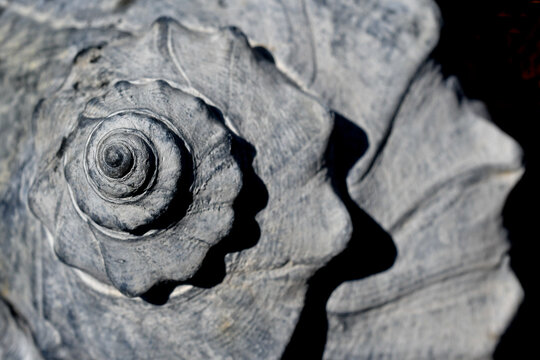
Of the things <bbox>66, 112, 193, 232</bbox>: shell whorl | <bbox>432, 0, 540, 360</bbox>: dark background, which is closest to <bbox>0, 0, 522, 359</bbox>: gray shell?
<bbox>66, 112, 193, 232</bbox>: shell whorl

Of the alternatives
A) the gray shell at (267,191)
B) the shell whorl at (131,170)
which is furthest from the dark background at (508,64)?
the shell whorl at (131,170)

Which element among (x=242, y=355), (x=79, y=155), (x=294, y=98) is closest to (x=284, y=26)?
(x=294, y=98)

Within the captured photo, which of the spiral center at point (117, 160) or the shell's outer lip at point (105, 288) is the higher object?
the spiral center at point (117, 160)

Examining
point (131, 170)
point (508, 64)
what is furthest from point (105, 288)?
point (508, 64)

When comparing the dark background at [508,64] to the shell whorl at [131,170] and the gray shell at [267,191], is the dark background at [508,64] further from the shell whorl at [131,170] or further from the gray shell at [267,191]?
the shell whorl at [131,170]

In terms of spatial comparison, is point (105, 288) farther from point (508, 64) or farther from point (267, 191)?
point (508, 64)

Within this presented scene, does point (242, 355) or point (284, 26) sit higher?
point (284, 26)

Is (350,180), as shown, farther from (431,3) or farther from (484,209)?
(431,3)
